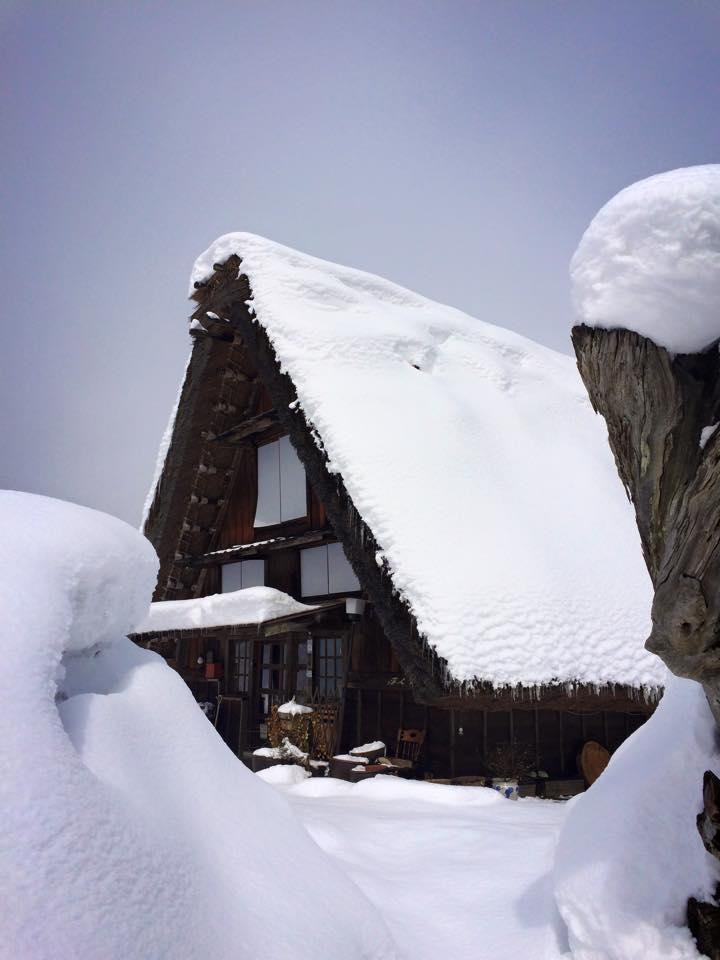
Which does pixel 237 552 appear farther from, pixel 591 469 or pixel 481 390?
pixel 591 469

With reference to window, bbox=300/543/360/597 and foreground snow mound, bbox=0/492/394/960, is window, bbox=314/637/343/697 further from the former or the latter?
foreground snow mound, bbox=0/492/394/960

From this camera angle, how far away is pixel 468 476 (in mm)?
7059

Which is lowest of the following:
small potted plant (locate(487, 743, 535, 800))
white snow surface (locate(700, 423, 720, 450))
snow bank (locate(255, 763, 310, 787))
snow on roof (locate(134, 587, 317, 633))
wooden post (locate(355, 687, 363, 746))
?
snow bank (locate(255, 763, 310, 787))

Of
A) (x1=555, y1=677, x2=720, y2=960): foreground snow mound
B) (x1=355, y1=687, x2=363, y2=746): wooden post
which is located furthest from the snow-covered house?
(x1=555, y1=677, x2=720, y2=960): foreground snow mound

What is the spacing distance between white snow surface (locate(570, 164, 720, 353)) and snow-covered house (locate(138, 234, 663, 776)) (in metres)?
3.52

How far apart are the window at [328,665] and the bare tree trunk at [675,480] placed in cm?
648

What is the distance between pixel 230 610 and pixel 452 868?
5403mm

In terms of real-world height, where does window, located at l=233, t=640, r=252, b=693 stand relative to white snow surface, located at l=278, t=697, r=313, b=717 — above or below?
above

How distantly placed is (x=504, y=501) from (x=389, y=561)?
181 cm

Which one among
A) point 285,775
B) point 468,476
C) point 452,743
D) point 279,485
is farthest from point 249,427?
point 452,743

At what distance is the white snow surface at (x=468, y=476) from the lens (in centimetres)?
554

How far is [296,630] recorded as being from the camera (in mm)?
8094

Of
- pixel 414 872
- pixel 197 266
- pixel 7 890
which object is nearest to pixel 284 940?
pixel 7 890

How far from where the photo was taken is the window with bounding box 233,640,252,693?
9.87m
